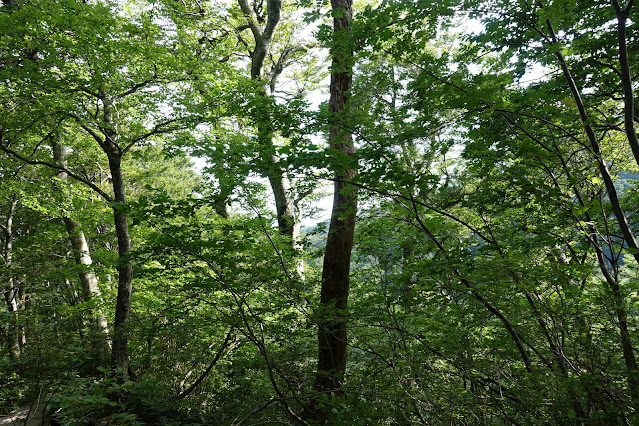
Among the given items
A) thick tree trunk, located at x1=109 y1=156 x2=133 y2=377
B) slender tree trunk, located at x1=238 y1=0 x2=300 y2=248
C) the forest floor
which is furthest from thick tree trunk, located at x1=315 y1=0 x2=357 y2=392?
the forest floor

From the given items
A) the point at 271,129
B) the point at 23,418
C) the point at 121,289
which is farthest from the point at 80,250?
the point at 271,129

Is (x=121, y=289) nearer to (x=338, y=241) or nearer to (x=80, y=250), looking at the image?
(x=80, y=250)

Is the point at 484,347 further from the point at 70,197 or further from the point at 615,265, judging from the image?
the point at 70,197

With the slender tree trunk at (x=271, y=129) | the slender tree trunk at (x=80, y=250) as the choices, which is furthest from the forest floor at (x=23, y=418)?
the slender tree trunk at (x=271, y=129)

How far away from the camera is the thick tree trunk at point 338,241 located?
383 centimetres

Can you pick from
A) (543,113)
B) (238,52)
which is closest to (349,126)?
(543,113)

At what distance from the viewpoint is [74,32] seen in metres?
6.12

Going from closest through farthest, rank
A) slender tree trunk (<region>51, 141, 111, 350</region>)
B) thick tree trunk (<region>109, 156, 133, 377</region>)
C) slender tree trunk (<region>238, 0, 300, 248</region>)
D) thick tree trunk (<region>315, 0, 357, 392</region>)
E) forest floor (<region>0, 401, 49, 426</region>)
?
→ thick tree trunk (<region>315, 0, 357, 392</region>), slender tree trunk (<region>238, 0, 300, 248</region>), forest floor (<region>0, 401, 49, 426</region>), thick tree trunk (<region>109, 156, 133, 377</region>), slender tree trunk (<region>51, 141, 111, 350</region>)

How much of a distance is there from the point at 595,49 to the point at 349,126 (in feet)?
8.27

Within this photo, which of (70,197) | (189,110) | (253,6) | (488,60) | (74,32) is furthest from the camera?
(253,6)

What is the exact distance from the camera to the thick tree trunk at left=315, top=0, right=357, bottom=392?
12.6 feet

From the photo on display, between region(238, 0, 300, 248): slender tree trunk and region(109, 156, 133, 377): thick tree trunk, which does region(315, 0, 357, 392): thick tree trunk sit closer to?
region(238, 0, 300, 248): slender tree trunk

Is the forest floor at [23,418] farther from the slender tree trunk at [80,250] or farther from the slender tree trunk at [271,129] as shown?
the slender tree trunk at [271,129]

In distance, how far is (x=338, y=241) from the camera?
16.2 feet
